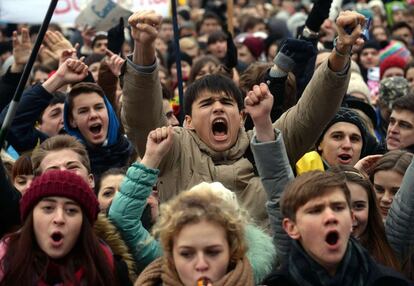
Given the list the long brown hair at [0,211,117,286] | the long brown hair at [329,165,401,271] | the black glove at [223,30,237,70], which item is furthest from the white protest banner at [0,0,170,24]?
the long brown hair at [0,211,117,286]

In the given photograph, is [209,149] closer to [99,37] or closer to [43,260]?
[43,260]

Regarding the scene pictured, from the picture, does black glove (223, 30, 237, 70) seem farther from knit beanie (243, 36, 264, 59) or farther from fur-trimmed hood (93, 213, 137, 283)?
knit beanie (243, 36, 264, 59)

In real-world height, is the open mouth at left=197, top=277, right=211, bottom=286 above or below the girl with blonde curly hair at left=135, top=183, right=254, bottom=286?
below

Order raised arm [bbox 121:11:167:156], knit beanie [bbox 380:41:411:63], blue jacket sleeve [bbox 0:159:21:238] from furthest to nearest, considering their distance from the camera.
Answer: knit beanie [bbox 380:41:411:63] < raised arm [bbox 121:11:167:156] < blue jacket sleeve [bbox 0:159:21:238]

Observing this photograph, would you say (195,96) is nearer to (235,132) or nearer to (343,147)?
(235,132)

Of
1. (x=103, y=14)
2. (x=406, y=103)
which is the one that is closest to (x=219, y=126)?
(x=406, y=103)

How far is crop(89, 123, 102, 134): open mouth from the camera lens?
318 inches

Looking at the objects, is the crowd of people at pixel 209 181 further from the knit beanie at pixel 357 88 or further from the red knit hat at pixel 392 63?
the red knit hat at pixel 392 63

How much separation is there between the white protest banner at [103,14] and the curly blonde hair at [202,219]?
5.90 meters

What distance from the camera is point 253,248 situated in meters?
5.72

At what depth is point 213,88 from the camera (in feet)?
22.2

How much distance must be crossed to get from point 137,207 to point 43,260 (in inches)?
25.2

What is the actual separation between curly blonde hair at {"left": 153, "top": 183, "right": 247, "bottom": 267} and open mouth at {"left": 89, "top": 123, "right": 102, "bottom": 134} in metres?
2.67

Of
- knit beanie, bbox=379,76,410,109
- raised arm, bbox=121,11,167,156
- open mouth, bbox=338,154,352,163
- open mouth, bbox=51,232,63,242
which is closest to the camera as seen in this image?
open mouth, bbox=51,232,63,242
